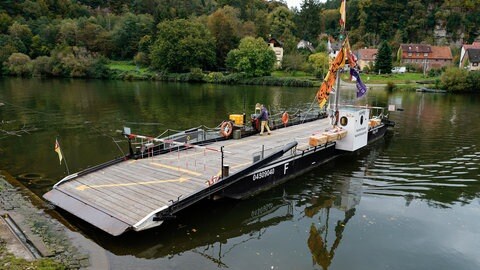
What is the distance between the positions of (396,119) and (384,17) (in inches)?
4557

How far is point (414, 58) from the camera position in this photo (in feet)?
375

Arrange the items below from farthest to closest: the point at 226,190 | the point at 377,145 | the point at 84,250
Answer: the point at 377,145 → the point at 226,190 → the point at 84,250

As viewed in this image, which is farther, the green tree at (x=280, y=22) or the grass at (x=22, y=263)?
the green tree at (x=280, y=22)

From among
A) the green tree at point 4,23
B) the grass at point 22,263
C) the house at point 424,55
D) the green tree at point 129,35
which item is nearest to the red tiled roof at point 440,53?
the house at point 424,55

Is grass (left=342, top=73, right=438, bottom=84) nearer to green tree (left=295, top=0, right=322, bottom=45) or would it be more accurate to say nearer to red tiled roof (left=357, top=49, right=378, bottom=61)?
red tiled roof (left=357, top=49, right=378, bottom=61)

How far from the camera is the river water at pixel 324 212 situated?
1220cm

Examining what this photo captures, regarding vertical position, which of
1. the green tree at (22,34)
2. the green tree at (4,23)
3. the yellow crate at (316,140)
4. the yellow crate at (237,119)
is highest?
the green tree at (4,23)

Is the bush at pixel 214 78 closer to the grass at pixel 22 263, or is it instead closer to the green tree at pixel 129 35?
the green tree at pixel 129 35

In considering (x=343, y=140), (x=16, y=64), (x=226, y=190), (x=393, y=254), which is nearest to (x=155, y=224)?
(x=226, y=190)

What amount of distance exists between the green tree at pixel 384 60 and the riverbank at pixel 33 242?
309ft

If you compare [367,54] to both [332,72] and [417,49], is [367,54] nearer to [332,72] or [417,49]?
[417,49]

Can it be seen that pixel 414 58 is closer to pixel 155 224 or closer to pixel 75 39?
pixel 75 39

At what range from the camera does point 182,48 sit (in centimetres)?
9444

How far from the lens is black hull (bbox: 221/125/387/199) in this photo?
1582 centimetres
